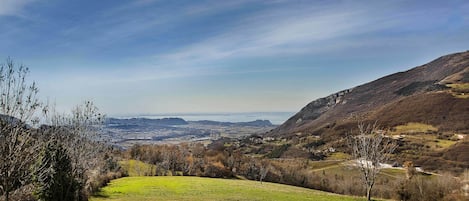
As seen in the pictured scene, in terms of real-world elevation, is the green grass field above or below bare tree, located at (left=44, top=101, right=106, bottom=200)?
below

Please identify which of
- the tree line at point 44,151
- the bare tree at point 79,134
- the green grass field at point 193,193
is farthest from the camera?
the green grass field at point 193,193

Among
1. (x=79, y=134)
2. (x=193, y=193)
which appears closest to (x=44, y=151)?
(x=79, y=134)

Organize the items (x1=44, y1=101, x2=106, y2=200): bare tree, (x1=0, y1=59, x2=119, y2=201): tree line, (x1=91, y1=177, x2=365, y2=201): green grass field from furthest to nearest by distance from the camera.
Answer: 1. (x1=91, y1=177, x2=365, y2=201): green grass field
2. (x1=44, y1=101, x2=106, y2=200): bare tree
3. (x1=0, y1=59, x2=119, y2=201): tree line

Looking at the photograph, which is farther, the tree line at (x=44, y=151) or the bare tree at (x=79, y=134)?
the bare tree at (x=79, y=134)

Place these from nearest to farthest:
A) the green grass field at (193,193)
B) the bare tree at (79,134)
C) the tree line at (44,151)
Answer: the tree line at (44,151)
the bare tree at (79,134)
the green grass field at (193,193)

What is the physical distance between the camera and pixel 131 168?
92.2 m

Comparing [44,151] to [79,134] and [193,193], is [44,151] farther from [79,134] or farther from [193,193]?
[193,193]

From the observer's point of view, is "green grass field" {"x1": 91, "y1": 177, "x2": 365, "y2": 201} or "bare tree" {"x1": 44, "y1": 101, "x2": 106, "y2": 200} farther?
"green grass field" {"x1": 91, "y1": 177, "x2": 365, "y2": 201}

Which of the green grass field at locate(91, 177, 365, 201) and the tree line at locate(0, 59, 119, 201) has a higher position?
the tree line at locate(0, 59, 119, 201)

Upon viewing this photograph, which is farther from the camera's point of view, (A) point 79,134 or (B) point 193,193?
(B) point 193,193

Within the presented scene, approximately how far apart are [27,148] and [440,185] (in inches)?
2907

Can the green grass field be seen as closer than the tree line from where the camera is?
No

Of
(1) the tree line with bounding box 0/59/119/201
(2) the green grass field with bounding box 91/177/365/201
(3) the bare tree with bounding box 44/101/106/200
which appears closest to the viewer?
(1) the tree line with bounding box 0/59/119/201

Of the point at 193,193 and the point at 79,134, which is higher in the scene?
the point at 79,134
